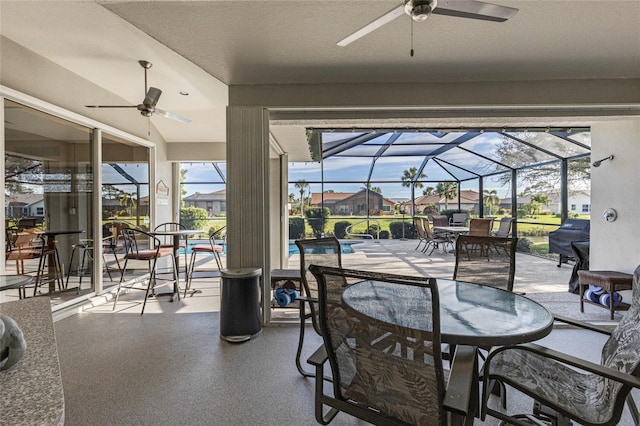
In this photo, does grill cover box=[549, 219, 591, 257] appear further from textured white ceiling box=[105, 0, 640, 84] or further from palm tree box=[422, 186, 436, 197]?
palm tree box=[422, 186, 436, 197]

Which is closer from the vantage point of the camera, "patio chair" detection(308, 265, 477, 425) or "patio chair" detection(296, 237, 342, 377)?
"patio chair" detection(308, 265, 477, 425)

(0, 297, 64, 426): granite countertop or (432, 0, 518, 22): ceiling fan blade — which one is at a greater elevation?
(432, 0, 518, 22): ceiling fan blade

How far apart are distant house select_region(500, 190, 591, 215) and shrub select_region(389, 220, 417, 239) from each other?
385 centimetres

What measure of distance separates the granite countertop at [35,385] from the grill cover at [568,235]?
6733 millimetres

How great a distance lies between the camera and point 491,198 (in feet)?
31.4

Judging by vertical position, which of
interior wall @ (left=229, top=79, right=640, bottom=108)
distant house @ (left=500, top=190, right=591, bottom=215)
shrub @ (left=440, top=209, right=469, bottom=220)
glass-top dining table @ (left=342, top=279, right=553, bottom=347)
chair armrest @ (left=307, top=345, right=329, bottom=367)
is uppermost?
interior wall @ (left=229, top=79, right=640, bottom=108)

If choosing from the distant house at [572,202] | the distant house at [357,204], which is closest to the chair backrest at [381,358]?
the distant house at [572,202]

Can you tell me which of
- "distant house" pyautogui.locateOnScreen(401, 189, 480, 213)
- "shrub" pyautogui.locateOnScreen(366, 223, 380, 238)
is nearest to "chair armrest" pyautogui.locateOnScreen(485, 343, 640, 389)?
"shrub" pyautogui.locateOnScreen(366, 223, 380, 238)

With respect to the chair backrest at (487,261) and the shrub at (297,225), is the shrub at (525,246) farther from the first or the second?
the chair backrest at (487,261)

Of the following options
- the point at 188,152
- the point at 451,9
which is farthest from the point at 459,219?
the point at 451,9

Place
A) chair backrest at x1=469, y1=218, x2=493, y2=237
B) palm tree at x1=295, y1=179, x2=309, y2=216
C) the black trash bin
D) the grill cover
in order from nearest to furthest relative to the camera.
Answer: the black trash bin, the grill cover, chair backrest at x1=469, y1=218, x2=493, y2=237, palm tree at x1=295, y1=179, x2=309, y2=216

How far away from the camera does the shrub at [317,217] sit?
1081 cm

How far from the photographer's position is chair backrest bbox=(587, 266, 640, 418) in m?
1.18

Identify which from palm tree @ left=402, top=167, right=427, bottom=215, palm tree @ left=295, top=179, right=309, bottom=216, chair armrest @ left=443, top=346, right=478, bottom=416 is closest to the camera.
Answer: chair armrest @ left=443, top=346, right=478, bottom=416
